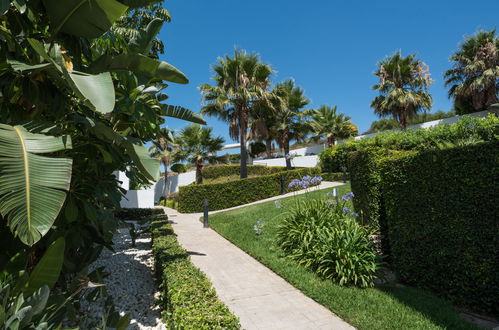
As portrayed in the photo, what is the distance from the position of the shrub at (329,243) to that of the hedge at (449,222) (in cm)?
66

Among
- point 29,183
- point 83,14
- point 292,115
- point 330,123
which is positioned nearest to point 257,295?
point 29,183

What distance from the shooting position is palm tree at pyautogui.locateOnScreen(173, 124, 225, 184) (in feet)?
74.4

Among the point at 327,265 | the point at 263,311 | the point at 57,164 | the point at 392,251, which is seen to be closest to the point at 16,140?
the point at 57,164

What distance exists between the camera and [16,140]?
164cm

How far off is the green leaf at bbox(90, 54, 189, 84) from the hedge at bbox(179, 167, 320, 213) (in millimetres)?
12803

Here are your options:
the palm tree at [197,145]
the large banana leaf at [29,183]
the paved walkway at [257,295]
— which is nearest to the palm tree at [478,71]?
the palm tree at [197,145]

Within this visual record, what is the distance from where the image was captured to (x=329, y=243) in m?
5.32

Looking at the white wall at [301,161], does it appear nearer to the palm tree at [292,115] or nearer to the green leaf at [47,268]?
the palm tree at [292,115]

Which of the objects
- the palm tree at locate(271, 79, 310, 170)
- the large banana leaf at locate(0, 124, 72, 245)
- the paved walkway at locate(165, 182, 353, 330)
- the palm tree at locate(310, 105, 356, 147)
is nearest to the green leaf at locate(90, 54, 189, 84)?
the large banana leaf at locate(0, 124, 72, 245)

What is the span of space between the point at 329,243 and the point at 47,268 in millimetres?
4654

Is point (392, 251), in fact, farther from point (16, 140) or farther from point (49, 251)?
point (16, 140)

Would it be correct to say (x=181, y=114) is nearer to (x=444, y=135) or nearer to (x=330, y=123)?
(x=444, y=135)

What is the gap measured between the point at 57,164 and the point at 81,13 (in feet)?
3.57

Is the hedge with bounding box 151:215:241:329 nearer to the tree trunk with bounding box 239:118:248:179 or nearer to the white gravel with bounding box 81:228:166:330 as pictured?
the white gravel with bounding box 81:228:166:330
